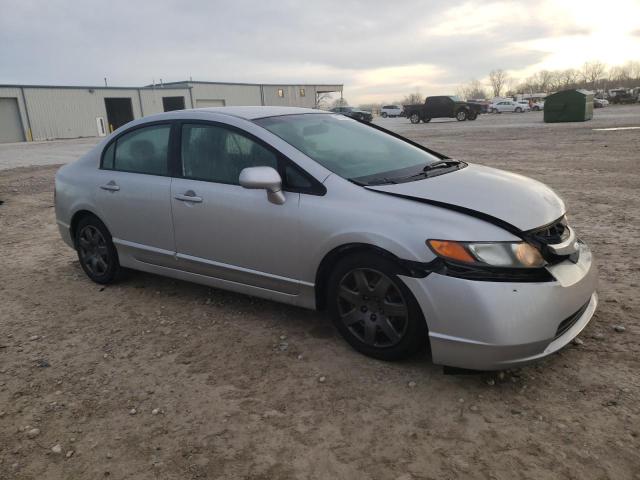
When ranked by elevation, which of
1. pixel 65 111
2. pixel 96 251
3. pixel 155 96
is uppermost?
pixel 155 96

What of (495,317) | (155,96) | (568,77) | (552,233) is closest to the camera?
(495,317)

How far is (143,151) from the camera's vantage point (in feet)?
14.5

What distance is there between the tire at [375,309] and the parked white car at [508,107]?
187ft

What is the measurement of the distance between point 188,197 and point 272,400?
68.7 inches

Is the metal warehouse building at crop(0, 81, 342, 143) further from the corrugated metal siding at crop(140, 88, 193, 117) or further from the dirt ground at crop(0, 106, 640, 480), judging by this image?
the dirt ground at crop(0, 106, 640, 480)

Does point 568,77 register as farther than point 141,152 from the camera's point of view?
Yes

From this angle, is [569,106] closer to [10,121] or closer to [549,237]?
[549,237]

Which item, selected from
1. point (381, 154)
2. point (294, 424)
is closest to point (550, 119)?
point (381, 154)

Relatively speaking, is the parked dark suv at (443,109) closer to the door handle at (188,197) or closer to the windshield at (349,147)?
the windshield at (349,147)

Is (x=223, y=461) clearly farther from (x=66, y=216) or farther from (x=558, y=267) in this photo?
(x=66, y=216)

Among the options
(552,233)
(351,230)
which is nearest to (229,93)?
(351,230)

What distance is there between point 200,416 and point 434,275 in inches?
58.0

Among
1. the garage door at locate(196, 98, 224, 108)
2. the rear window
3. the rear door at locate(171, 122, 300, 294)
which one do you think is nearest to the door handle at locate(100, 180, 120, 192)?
the rear window

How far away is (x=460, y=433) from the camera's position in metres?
2.55
